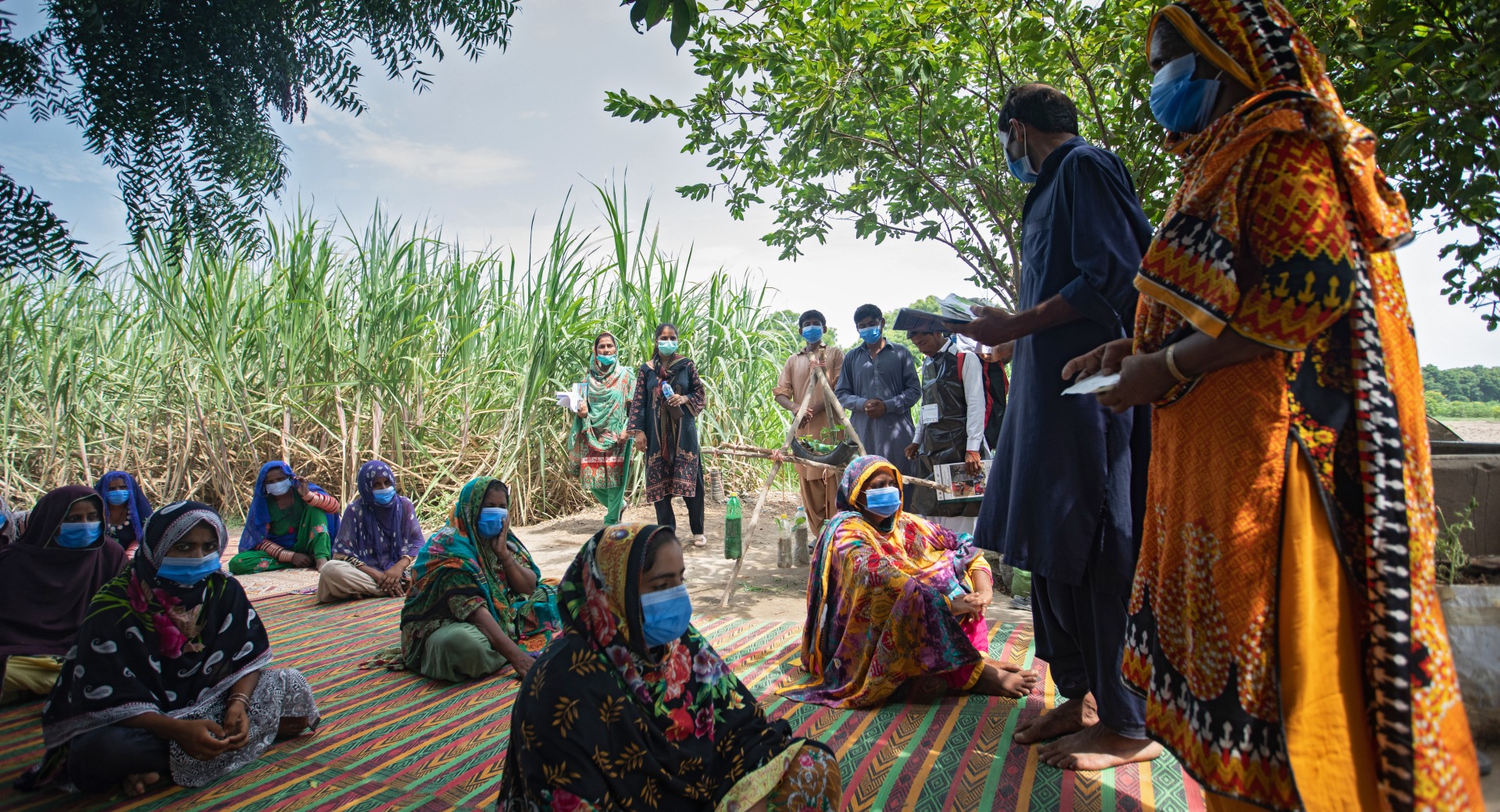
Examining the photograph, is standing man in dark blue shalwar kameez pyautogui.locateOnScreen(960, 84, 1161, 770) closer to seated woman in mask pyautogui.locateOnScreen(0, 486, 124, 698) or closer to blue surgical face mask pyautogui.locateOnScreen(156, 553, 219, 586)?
blue surgical face mask pyautogui.locateOnScreen(156, 553, 219, 586)

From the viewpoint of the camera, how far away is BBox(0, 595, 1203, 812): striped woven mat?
224cm

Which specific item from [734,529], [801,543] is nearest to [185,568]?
[734,529]

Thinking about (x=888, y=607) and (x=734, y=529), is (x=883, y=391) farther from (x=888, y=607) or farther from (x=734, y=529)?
(x=888, y=607)

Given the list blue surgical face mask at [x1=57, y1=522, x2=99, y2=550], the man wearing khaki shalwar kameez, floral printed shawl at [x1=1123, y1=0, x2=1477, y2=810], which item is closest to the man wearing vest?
the man wearing khaki shalwar kameez

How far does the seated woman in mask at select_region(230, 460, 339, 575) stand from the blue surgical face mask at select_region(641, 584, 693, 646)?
15.9 feet

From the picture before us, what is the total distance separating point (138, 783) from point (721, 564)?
4411mm

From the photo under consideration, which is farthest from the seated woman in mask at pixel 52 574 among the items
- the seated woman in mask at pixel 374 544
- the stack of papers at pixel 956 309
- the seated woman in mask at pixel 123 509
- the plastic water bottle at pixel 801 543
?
the plastic water bottle at pixel 801 543

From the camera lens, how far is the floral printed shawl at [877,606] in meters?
3.09

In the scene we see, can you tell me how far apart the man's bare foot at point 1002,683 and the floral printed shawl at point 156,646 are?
2568mm

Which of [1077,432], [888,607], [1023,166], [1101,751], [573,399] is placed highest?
[1023,166]

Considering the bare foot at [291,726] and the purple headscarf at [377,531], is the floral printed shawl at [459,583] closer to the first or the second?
the bare foot at [291,726]

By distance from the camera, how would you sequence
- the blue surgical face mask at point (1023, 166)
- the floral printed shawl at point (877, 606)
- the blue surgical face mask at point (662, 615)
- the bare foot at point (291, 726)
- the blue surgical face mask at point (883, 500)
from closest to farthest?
the blue surgical face mask at point (662, 615), the blue surgical face mask at point (1023, 166), the bare foot at point (291, 726), the floral printed shawl at point (877, 606), the blue surgical face mask at point (883, 500)

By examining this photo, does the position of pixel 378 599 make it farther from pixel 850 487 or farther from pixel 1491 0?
pixel 1491 0

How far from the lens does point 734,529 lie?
17.5ft
